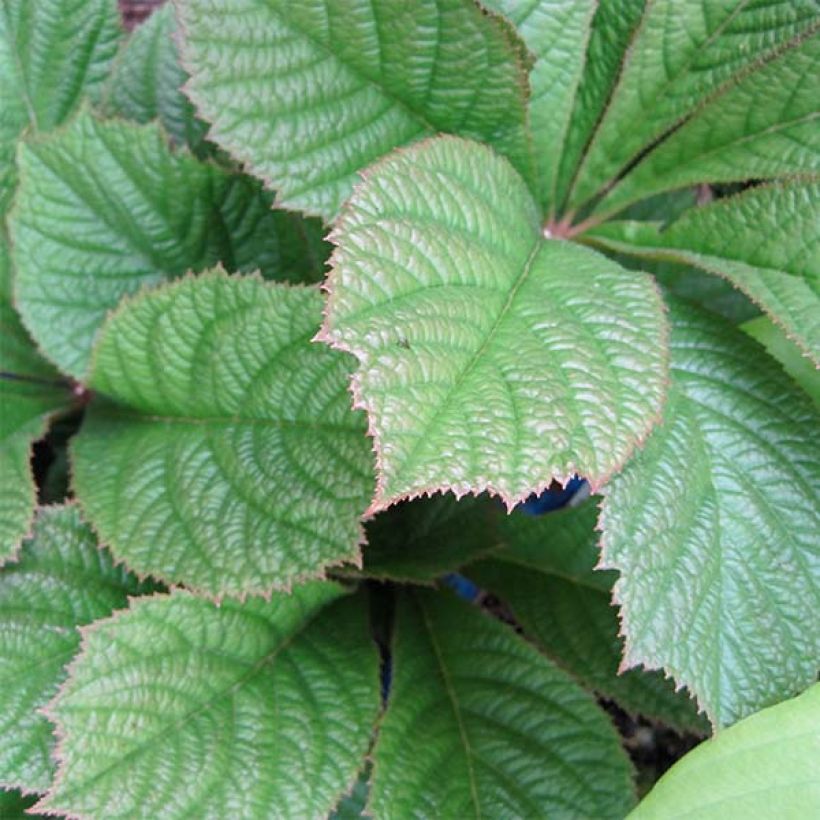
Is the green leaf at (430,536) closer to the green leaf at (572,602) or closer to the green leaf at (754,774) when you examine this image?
the green leaf at (572,602)

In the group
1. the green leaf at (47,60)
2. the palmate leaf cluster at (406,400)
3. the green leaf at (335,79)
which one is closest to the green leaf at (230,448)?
the palmate leaf cluster at (406,400)

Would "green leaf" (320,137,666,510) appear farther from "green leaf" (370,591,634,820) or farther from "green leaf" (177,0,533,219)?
"green leaf" (370,591,634,820)

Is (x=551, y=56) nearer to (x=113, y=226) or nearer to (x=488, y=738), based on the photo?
(x=113, y=226)

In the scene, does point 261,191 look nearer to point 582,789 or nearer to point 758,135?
point 758,135

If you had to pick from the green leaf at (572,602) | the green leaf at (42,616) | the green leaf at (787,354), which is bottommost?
the green leaf at (42,616)

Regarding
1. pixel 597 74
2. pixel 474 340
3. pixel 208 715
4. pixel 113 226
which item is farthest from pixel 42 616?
pixel 597 74

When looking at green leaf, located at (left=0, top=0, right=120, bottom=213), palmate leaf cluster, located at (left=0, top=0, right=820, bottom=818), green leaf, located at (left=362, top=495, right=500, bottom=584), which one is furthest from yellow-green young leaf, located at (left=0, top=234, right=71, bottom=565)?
green leaf, located at (left=362, top=495, right=500, bottom=584)

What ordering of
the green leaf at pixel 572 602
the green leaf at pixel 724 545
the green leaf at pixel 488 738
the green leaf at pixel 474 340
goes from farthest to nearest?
1. the green leaf at pixel 572 602
2. the green leaf at pixel 488 738
3. the green leaf at pixel 724 545
4. the green leaf at pixel 474 340
